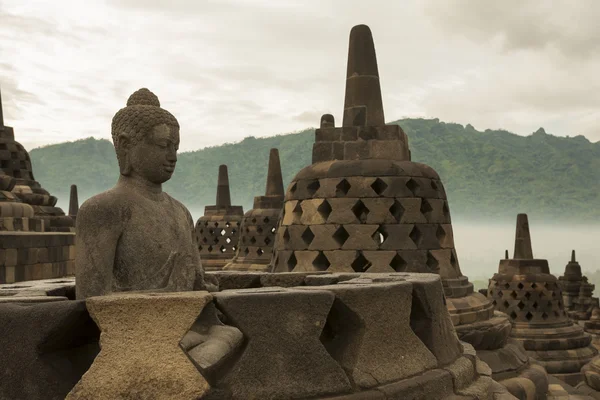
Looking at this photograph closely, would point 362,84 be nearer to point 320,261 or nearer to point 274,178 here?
point 320,261

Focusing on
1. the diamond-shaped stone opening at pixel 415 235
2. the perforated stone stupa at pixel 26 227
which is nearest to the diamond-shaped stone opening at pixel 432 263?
the diamond-shaped stone opening at pixel 415 235

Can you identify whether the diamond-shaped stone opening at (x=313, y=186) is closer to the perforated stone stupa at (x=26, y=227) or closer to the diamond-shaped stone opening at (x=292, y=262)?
the diamond-shaped stone opening at (x=292, y=262)

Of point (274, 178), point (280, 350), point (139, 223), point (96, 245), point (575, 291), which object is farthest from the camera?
point (575, 291)

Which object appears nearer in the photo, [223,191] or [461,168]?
[223,191]

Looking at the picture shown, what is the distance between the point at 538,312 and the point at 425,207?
915 cm

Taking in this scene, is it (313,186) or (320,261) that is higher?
(313,186)

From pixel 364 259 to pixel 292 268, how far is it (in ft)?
2.64

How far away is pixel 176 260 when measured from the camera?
3.09 metres

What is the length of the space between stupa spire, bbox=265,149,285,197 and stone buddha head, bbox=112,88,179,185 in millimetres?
12873

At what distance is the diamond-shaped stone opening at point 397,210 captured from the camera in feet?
21.5

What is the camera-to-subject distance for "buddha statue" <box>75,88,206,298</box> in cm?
287

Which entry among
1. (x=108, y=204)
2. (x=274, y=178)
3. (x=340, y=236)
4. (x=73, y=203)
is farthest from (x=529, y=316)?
(x=73, y=203)

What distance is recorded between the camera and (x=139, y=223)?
3.00m

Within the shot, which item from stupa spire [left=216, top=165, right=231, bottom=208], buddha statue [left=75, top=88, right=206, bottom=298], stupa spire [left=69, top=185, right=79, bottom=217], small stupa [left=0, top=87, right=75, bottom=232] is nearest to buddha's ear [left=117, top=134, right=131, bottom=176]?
buddha statue [left=75, top=88, right=206, bottom=298]
